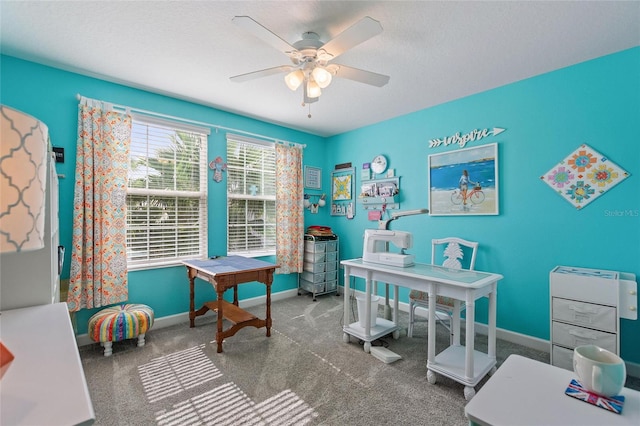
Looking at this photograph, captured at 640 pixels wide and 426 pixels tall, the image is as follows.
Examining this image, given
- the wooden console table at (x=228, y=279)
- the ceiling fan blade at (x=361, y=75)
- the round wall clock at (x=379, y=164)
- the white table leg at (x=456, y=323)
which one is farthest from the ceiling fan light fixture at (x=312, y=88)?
the white table leg at (x=456, y=323)

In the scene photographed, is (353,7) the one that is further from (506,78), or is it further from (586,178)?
(586,178)

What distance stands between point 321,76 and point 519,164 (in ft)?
6.84

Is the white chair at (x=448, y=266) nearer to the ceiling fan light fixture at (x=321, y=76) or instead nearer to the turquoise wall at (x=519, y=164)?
the turquoise wall at (x=519, y=164)

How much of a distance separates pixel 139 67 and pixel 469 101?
10.5 feet

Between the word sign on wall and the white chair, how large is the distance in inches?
41.3

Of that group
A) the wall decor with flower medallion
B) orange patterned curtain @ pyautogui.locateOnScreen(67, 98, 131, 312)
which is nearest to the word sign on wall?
the wall decor with flower medallion

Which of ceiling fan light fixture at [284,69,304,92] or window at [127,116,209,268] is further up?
ceiling fan light fixture at [284,69,304,92]

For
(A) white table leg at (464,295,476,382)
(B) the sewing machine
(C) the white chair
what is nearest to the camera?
(A) white table leg at (464,295,476,382)

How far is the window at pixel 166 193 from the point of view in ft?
9.60

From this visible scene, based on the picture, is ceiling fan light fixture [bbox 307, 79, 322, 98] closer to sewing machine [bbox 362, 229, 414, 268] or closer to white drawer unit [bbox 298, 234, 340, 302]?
sewing machine [bbox 362, 229, 414, 268]

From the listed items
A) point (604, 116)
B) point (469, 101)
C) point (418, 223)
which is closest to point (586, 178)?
point (604, 116)

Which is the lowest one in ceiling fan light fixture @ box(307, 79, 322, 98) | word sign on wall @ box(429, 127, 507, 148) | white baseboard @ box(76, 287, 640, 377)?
white baseboard @ box(76, 287, 640, 377)

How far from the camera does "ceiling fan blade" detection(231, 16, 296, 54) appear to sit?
4.97 feet

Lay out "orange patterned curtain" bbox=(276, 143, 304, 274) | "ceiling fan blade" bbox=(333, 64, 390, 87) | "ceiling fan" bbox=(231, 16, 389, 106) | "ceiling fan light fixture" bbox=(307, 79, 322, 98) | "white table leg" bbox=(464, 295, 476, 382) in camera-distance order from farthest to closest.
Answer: "orange patterned curtain" bbox=(276, 143, 304, 274) → "ceiling fan light fixture" bbox=(307, 79, 322, 98) → "ceiling fan blade" bbox=(333, 64, 390, 87) → "white table leg" bbox=(464, 295, 476, 382) → "ceiling fan" bbox=(231, 16, 389, 106)
